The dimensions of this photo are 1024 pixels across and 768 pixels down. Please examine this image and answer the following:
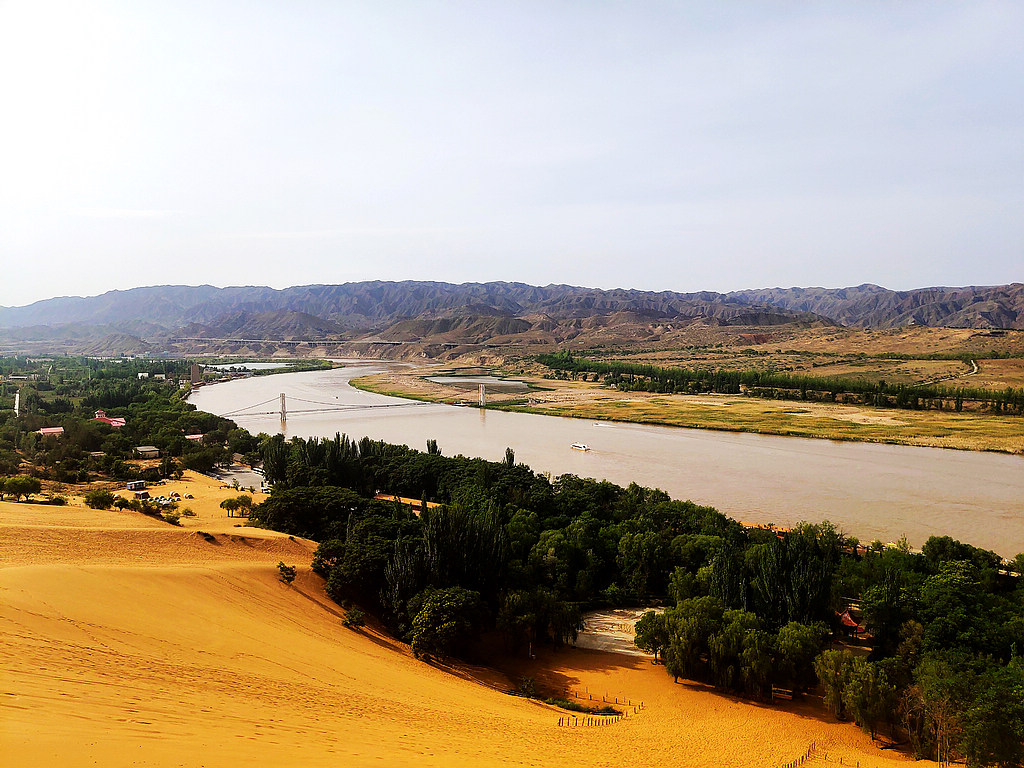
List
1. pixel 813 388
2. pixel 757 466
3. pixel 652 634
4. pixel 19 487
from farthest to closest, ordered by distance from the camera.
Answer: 1. pixel 813 388
2. pixel 757 466
3. pixel 19 487
4. pixel 652 634

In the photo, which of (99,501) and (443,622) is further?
(99,501)

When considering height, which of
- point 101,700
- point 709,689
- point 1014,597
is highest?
point 101,700

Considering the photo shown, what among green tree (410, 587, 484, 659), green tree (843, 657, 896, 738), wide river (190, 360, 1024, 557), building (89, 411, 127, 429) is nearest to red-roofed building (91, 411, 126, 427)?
building (89, 411, 127, 429)

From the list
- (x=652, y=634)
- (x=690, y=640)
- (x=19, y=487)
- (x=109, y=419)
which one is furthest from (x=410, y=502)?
(x=109, y=419)

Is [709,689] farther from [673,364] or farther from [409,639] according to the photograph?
[673,364]

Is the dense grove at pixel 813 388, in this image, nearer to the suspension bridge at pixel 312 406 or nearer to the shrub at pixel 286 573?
the suspension bridge at pixel 312 406

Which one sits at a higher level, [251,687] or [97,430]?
[97,430]

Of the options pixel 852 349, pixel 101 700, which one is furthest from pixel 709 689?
pixel 852 349

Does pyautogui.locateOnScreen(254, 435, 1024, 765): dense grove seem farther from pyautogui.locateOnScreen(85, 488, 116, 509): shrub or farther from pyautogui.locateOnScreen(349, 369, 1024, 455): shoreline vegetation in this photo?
pyautogui.locateOnScreen(349, 369, 1024, 455): shoreline vegetation

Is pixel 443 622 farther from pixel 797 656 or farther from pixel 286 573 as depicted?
→ pixel 797 656
